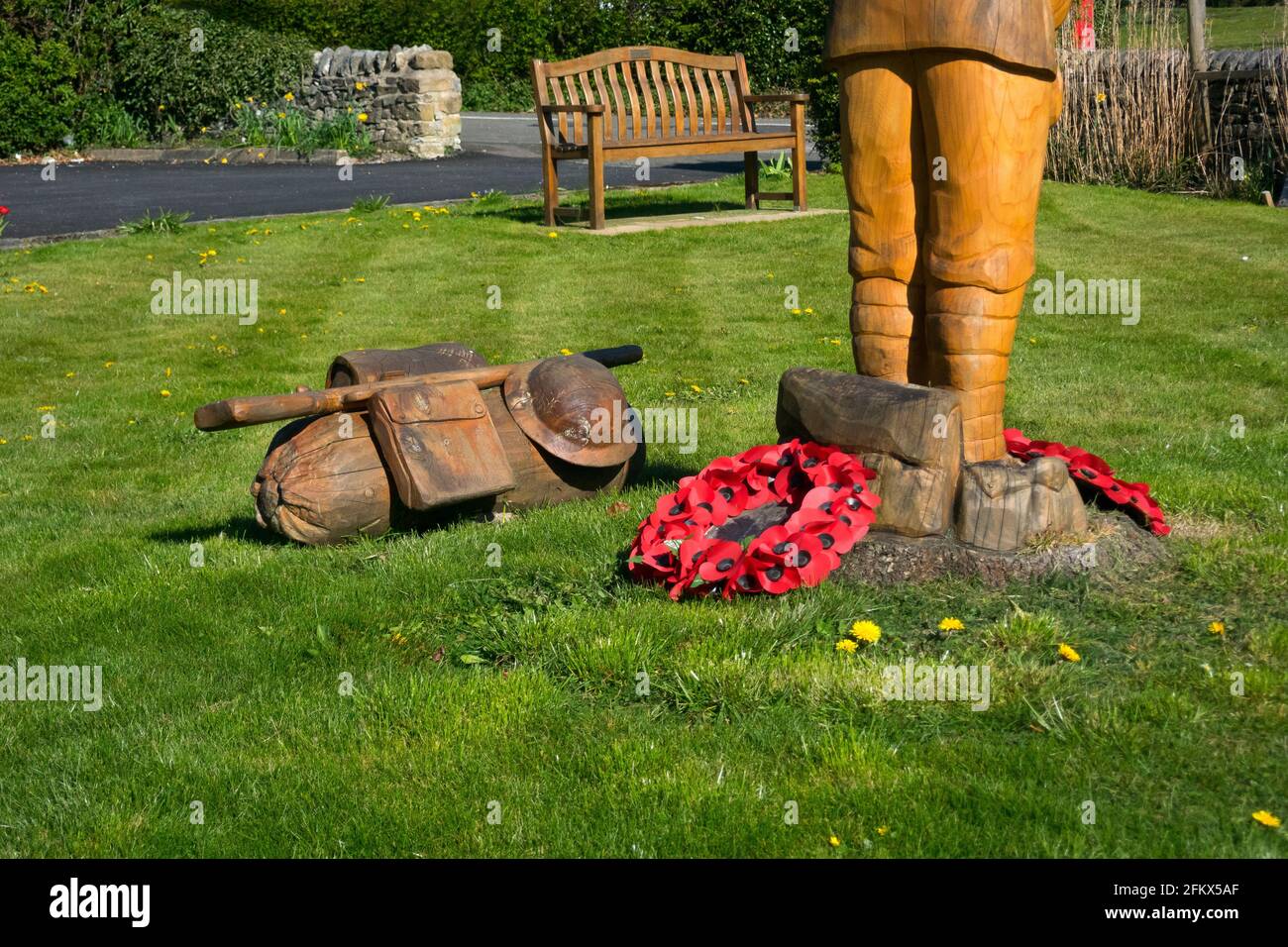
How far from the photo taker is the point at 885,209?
423cm

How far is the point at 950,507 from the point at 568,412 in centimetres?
160

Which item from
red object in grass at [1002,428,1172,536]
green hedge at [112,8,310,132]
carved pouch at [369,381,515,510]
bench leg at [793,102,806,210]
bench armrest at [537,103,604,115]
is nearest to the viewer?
red object in grass at [1002,428,1172,536]

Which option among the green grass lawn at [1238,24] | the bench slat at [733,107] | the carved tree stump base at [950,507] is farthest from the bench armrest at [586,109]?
the green grass lawn at [1238,24]

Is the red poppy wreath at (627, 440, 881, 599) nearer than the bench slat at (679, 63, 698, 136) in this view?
Yes

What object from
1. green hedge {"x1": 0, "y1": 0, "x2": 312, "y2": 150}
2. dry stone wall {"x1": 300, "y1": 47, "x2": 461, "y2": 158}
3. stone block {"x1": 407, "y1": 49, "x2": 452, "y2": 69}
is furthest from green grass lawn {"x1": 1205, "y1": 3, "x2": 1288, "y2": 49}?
green hedge {"x1": 0, "y1": 0, "x2": 312, "y2": 150}

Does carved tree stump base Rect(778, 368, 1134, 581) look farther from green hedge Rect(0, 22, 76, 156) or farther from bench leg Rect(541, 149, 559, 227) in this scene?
green hedge Rect(0, 22, 76, 156)

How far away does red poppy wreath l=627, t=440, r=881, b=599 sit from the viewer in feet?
13.1

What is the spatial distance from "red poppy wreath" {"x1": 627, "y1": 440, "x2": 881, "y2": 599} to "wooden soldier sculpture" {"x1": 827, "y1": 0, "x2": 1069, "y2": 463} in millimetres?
390

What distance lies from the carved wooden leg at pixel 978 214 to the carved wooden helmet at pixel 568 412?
1.44 m

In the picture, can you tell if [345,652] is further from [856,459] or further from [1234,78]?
[1234,78]

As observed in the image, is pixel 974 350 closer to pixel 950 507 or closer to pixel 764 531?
pixel 950 507

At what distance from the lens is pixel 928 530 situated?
4051mm

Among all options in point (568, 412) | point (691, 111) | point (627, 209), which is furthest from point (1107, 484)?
point (627, 209)
